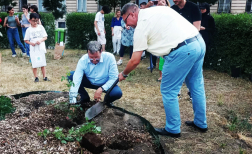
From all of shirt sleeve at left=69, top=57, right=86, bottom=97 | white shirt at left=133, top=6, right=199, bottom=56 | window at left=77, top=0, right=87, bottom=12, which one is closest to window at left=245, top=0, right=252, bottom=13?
window at left=77, top=0, right=87, bottom=12

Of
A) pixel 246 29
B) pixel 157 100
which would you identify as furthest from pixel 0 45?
pixel 246 29

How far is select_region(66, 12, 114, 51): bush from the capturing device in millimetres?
11119

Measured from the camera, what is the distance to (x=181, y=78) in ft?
9.52

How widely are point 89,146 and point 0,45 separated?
10.8 meters

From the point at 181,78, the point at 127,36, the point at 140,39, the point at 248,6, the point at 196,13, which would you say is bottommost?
the point at 181,78

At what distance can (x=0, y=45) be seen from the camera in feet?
38.1

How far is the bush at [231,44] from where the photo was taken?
612cm

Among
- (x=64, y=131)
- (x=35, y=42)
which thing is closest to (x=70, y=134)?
(x=64, y=131)

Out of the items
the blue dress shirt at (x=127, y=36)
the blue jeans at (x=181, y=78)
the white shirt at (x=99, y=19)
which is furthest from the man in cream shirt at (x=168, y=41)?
the white shirt at (x=99, y=19)

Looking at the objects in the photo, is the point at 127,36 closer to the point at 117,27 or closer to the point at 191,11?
the point at 117,27

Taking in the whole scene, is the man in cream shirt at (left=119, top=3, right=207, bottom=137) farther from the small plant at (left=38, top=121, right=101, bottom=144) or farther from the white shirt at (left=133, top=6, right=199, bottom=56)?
the small plant at (left=38, top=121, right=101, bottom=144)

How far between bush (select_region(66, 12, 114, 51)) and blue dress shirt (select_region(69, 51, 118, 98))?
24.6 feet

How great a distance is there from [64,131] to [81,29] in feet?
29.7

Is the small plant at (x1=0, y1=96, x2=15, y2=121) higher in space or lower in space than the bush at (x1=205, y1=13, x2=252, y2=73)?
lower
